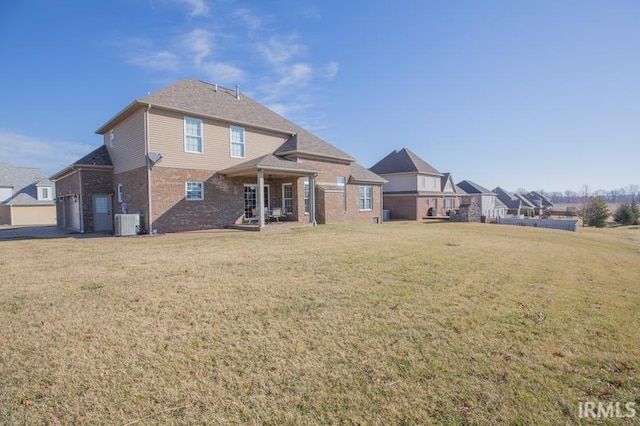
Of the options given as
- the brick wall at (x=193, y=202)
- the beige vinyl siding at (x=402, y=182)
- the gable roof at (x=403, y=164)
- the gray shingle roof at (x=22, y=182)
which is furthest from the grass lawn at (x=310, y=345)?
the gray shingle roof at (x=22, y=182)

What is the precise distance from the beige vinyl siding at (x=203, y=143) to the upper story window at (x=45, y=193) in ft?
97.7

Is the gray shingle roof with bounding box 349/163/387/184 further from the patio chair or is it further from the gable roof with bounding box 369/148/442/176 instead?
the gable roof with bounding box 369/148/442/176

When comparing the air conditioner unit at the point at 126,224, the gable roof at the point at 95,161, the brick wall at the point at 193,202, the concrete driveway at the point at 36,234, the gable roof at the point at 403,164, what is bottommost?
the concrete driveway at the point at 36,234

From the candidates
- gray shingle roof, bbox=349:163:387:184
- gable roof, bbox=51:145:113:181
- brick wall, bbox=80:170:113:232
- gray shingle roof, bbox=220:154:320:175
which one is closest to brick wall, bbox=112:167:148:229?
brick wall, bbox=80:170:113:232

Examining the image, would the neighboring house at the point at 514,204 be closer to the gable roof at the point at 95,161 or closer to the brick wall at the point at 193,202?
the brick wall at the point at 193,202

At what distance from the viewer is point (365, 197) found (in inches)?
1029

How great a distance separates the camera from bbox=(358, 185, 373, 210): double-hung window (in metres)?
25.7

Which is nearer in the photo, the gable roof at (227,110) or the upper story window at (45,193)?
the gable roof at (227,110)

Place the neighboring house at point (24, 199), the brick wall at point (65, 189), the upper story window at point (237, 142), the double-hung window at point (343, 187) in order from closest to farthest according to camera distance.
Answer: the upper story window at point (237, 142)
the brick wall at point (65, 189)
the double-hung window at point (343, 187)
the neighboring house at point (24, 199)

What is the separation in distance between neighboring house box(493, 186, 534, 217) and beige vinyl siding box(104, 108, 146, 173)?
61.4 metres

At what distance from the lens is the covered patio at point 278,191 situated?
1755 centimetres

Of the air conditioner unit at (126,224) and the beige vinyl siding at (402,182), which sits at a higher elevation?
the beige vinyl siding at (402,182)

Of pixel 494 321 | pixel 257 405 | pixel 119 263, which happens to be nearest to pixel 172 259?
pixel 119 263

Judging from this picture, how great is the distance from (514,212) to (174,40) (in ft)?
209
